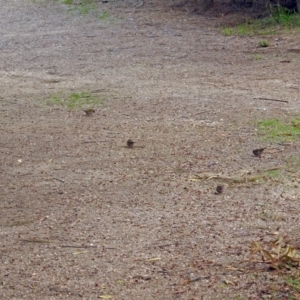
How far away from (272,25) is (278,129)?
17.5 feet

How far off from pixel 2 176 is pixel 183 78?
324 centimetres

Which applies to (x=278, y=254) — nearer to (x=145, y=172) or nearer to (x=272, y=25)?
(x=145, y=172)

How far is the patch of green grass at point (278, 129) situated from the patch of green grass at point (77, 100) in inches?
63.5

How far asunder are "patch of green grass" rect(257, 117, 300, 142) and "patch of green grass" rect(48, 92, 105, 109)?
5.29ft

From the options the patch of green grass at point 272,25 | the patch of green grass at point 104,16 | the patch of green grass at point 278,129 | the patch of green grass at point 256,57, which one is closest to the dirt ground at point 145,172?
the patch of green grass at point 256,57

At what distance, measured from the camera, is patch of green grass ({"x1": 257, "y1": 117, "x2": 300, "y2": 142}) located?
598 centimetres

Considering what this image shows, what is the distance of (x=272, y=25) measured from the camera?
36.8 ft

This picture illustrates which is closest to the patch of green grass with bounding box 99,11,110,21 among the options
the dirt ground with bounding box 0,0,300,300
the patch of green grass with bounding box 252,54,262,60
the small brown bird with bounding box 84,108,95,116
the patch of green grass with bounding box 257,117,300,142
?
the dirt ground with bounding box 0,0,300,300

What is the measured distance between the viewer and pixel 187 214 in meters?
4.56

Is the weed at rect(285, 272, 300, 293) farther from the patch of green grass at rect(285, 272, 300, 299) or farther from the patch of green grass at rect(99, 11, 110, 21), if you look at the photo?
the patch of green grass at rect(99, 11, 110, 21)

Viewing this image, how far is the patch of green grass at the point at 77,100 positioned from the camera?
720cm

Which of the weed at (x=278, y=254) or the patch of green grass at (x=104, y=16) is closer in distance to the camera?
the weed at (x=278, y=254)

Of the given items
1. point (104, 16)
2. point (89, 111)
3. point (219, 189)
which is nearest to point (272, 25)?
point (104, 16)

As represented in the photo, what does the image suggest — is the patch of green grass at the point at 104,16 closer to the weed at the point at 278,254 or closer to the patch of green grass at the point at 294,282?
the weed at the point at 278,254
